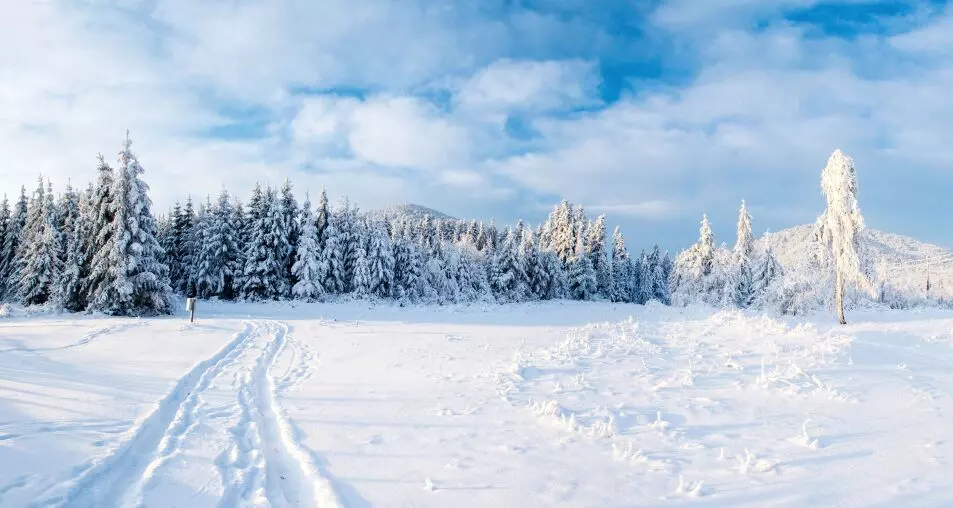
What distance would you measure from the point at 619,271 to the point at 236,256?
5779cm

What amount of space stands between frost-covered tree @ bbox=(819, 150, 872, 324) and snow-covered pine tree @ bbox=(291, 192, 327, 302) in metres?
36.8


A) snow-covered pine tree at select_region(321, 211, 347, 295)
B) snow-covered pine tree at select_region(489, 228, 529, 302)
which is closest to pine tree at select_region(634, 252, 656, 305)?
snow-covered pine tree at select_region(489, 228, 529, 302)

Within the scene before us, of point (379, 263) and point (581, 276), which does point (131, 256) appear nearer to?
point (379, 263)

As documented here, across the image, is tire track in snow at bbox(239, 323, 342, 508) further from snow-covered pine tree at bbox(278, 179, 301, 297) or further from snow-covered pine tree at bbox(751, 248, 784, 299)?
snow-covered pine tree at bbox(751, 248, 784, 299)

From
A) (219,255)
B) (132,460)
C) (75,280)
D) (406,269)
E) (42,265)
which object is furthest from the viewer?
(406,269)

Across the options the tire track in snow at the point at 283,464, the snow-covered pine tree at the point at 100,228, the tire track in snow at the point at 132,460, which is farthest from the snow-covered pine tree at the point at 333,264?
the tire track in snow at the point at 283,464

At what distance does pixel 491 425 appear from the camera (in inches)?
310

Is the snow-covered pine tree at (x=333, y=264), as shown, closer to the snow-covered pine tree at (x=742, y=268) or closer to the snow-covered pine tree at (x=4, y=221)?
the snow-covered pine tree at (x=4, y=221)

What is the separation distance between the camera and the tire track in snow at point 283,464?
5.34 m

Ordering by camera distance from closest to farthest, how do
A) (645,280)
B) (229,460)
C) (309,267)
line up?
(229,460) < (309,267) < (645,280)

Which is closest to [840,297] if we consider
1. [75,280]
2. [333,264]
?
[333,264]

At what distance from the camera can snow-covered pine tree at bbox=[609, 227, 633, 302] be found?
76.0 m

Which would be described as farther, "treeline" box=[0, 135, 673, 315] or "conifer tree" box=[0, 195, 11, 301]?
"conifer tree" box=[0, 195, 11, 301]

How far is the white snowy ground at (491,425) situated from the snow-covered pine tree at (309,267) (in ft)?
82.5
